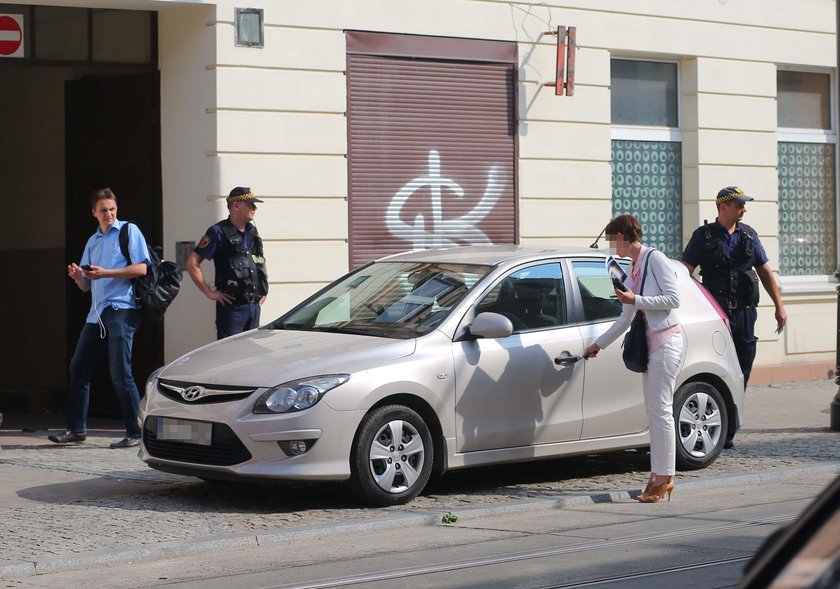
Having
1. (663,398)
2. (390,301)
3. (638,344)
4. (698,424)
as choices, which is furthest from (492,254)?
(698,424)

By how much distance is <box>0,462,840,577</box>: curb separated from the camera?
22.5 ft

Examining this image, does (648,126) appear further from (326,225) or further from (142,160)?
(142,160)

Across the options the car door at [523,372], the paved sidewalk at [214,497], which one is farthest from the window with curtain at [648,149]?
the car door at [523,372]

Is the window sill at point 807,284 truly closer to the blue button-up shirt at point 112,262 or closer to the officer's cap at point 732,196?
the officer's cap at point 732,196

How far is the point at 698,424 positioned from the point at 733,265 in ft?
6.25

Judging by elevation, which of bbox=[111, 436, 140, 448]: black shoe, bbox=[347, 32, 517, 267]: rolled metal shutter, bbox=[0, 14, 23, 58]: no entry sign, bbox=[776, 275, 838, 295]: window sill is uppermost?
bbox=[0, 14, 23, 58]: no entry sign

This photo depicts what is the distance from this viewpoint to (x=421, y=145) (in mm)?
14016

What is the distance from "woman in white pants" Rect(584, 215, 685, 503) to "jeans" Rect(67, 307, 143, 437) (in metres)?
4.24

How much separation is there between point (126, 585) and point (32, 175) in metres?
9.38

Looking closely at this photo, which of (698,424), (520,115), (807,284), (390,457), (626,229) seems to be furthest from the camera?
(807,284)

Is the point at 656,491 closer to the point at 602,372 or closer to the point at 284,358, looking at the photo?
the point at 602,372

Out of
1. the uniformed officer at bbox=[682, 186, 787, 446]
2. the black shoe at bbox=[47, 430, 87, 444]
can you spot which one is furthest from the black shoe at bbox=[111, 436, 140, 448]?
the uniformed officer at bbox=[682, 186, 787, 446]

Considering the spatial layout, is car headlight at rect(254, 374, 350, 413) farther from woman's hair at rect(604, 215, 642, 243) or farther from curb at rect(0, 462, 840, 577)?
woman's hair at rect(604, 215, 642, 243)

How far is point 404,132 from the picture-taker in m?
13.9
